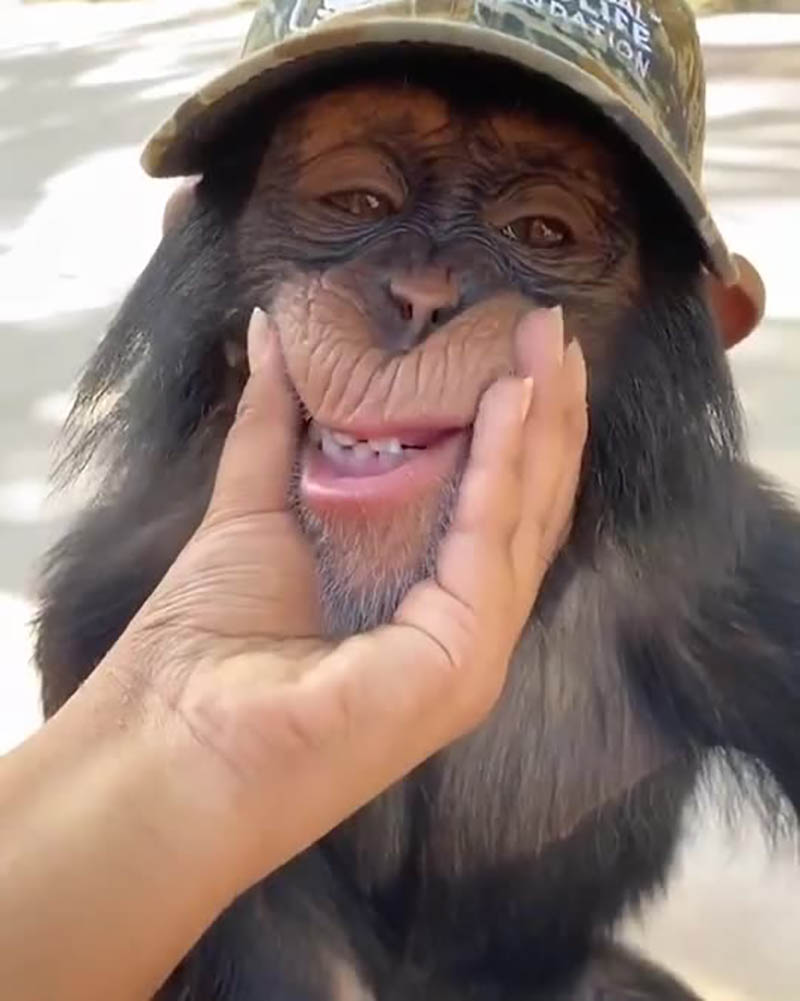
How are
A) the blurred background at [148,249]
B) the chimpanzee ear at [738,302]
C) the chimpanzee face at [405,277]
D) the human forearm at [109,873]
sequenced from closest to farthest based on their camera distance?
the human forearm at [109,873]
the chimpanzee face at [405,277]
the chimpanzee ear at [738,302]
the blurred background at [148,249]

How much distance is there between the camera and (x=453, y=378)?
2.83 feet

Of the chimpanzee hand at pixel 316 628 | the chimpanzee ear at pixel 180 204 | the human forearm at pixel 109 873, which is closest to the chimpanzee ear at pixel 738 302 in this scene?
the chimpanzee hand at pixel 316 628

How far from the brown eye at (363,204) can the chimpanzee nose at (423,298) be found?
0.21 ft

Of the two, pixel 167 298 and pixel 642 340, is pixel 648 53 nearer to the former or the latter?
pixel 642 340

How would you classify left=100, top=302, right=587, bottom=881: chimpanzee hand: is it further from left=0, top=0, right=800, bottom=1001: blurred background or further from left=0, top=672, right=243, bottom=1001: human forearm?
left=0, top=0, right=800, bottom=1001: blurred background

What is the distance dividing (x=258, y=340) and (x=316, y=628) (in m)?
0.15

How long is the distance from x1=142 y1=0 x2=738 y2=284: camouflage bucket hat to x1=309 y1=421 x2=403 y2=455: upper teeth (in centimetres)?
18

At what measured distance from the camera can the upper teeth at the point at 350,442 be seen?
2.89ft

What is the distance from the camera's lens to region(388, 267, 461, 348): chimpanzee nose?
2.91 feet

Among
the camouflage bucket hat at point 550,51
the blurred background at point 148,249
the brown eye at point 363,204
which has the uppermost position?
the camouflage bucket hat at point 550,51


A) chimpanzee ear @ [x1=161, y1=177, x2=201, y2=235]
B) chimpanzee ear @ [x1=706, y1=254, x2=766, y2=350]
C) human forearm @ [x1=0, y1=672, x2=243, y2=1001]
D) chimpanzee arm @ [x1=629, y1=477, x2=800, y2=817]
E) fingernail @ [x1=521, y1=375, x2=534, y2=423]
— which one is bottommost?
chimpanzee arm @ [x1=629, y1=477, x2=800, y2=817]

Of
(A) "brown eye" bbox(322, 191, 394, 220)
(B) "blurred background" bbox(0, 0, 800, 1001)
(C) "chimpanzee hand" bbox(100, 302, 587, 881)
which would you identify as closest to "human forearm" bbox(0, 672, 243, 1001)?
(C) "chimpanzee hand" bbox(100, 302, 587, 881)

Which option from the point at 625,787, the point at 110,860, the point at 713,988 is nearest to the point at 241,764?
the point at 110,860

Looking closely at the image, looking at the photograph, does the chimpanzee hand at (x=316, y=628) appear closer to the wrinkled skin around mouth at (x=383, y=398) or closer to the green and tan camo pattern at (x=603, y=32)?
the wrinkled skin around mouth at (x=383, y=398)
